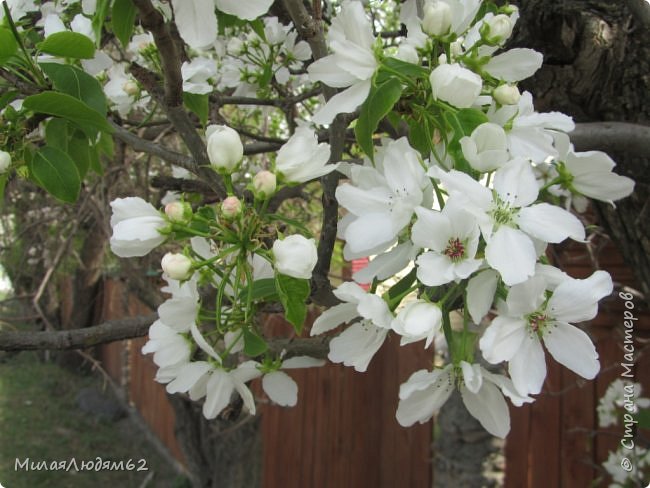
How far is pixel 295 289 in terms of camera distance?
0.95m

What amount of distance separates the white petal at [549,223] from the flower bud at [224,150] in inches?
17.2

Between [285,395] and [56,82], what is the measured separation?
0.80 m

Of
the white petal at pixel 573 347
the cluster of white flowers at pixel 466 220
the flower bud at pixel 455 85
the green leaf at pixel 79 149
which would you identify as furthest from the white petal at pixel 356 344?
the green leaf at pixel 79 149

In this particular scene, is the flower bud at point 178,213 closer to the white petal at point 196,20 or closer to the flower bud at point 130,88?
the white petal at point 196,20

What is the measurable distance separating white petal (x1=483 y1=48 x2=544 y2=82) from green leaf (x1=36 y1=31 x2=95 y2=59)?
2.19 feet

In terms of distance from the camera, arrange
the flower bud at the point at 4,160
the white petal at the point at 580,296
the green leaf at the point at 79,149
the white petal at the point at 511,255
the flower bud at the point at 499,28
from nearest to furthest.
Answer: the white petal at the point at 511,255
the white petal at the point at 580,296
the flower bud at the point at 499,28
the flower bud at the point at 4,160
the green leaf at the point at 79,149

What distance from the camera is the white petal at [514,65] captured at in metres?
0.99

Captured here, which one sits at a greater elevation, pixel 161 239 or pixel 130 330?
pixel 161 239

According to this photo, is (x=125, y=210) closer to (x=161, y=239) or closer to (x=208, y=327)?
(x=161, y=239)

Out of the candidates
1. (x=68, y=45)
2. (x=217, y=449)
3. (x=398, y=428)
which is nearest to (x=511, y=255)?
(x=68, y=45)

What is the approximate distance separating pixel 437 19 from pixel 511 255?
0.38m

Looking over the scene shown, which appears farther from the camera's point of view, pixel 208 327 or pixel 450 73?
pixel 208 327

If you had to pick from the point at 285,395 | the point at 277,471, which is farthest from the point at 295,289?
the point at 277,471

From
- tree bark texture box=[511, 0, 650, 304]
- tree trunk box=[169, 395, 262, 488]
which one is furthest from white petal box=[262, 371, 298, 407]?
tree trunk box=[169, 395, 262, 488]
